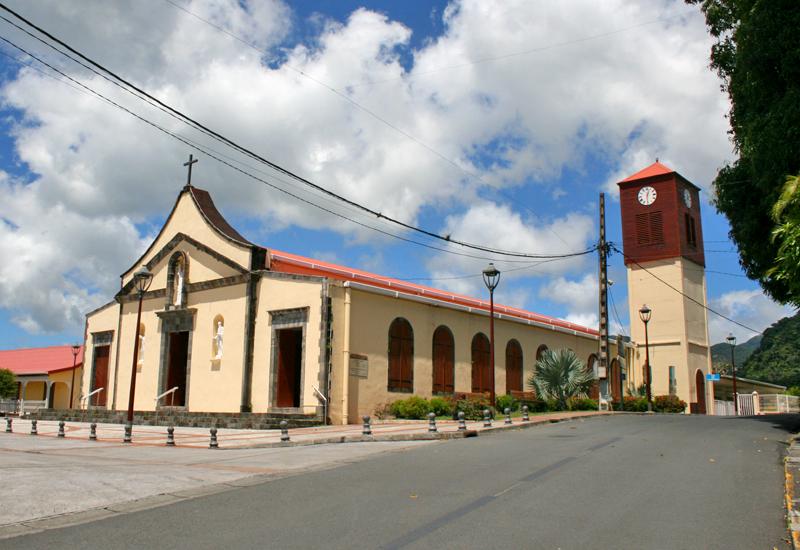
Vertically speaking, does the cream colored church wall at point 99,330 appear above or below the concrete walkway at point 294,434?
above

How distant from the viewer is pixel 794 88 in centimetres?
1557

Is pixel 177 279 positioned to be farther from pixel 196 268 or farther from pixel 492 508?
pixel 492 508

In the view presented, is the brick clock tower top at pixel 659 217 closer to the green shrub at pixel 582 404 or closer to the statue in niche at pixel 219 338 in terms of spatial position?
the green shrub at pixel 582 404

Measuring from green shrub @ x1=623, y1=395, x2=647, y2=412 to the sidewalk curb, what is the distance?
2038 centimetres

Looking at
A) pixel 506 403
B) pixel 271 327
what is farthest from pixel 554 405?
pixel 271 327

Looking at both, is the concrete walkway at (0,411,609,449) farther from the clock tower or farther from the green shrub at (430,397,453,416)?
the clock tower

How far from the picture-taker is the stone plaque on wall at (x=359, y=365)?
952 inches

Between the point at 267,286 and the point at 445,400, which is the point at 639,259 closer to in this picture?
the point at 445,400

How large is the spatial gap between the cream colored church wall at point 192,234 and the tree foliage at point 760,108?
57.1ft

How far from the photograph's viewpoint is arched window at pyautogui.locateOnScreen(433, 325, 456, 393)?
27750mm

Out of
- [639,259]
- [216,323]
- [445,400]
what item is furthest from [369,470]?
[639,259]

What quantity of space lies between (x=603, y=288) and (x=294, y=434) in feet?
50.9

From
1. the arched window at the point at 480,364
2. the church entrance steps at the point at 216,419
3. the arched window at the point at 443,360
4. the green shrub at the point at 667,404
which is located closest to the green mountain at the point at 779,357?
the green shrub at the point at 667,404

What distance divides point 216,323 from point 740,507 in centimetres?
2340
